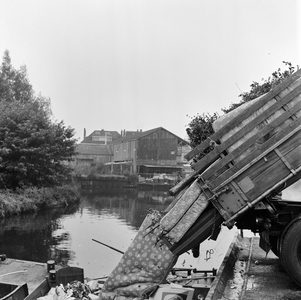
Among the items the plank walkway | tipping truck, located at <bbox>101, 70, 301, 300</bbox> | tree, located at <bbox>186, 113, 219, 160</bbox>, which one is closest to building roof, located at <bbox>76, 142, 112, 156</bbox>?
tree, located at <bbox>186, 113, 219, 160</bbox>

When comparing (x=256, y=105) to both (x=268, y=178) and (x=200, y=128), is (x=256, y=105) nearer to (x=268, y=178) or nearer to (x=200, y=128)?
(x=268, y=178)

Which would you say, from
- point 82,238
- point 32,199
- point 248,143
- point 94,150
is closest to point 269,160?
point 248,143

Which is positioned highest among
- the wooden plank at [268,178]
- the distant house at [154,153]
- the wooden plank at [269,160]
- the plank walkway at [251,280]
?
the distant house at [154,153]

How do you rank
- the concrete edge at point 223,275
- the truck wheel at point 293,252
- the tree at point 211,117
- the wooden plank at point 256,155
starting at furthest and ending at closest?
the tree at point 211,117 < the truck wheel at point 293,252 < the wooden plank at point 256,155 < the concrete edge at point 223,275

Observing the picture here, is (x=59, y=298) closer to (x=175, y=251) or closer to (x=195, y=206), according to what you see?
(x=175, y=251)

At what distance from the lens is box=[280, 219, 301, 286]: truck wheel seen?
523cm

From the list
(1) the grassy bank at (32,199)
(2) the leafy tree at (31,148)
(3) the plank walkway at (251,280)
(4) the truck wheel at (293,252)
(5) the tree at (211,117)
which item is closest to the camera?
(3) the plank walkway at (251,280)

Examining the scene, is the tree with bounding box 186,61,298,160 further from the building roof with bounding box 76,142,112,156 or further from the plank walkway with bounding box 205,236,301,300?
the building roof with bounding box 76,142,112,156

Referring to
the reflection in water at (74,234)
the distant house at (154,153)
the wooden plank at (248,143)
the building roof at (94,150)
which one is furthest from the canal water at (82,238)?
the building roof at (94,150)

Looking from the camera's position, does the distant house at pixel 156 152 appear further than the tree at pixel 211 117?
Yes

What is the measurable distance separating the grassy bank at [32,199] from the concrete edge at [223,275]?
60.0 ft

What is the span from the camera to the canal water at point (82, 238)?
14.8 metres

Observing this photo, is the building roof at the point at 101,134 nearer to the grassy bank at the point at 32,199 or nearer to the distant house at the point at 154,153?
the distant house at the point at 154,153

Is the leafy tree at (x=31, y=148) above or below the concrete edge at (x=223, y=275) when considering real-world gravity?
above
